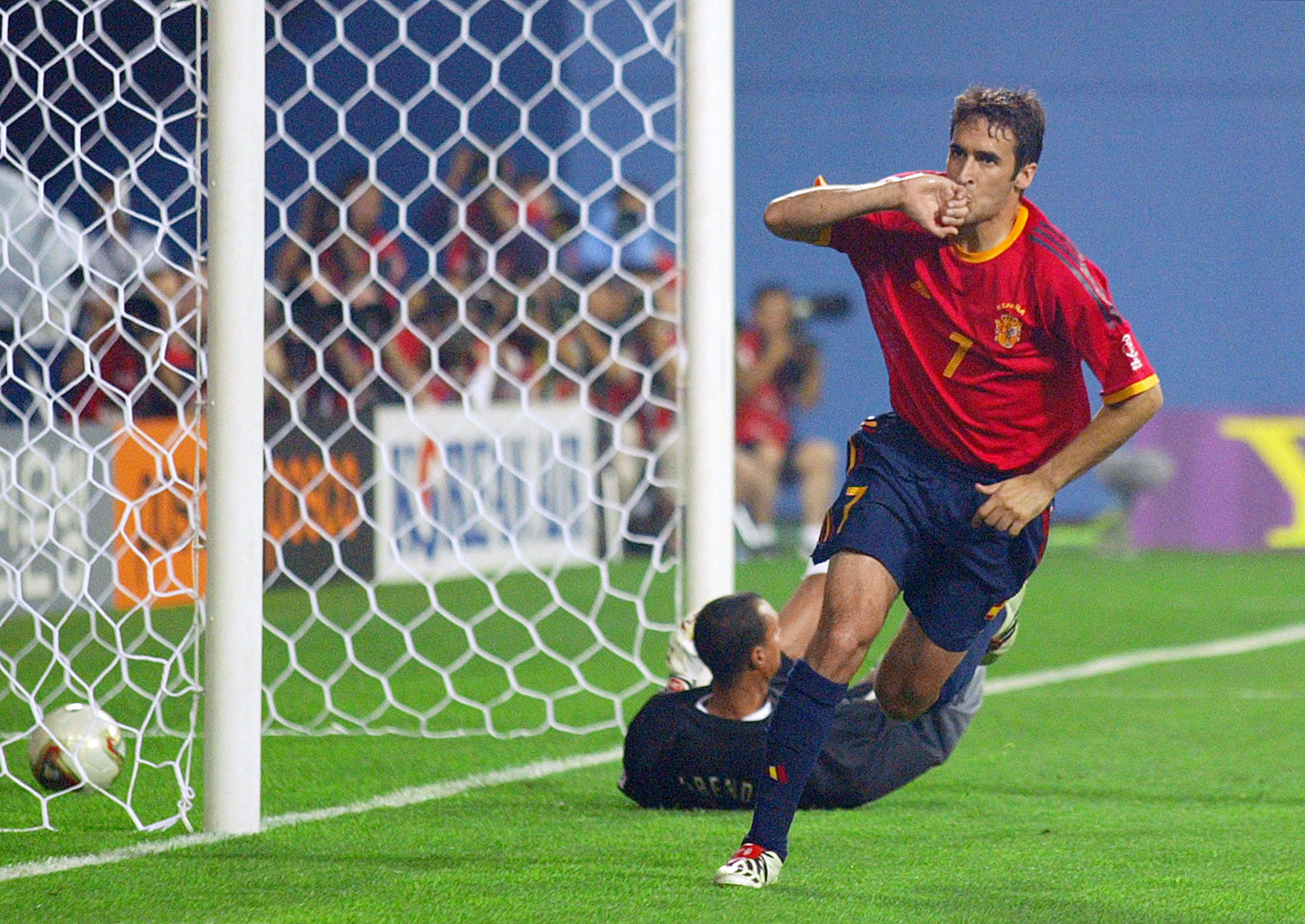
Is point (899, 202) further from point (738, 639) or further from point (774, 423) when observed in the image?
point (774, 423)

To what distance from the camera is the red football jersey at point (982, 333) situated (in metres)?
3.52

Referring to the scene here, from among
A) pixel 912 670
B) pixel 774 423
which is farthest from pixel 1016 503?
pixel 774 423

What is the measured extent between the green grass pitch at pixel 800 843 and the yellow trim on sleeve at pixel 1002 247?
1.15 meters

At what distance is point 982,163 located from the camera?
3.42 m

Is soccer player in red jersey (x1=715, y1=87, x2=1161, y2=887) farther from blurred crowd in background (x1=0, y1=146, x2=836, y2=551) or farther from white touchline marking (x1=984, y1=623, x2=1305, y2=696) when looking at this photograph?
white touchline marking (x1=984, y1=623, x2=1305, y2=696)

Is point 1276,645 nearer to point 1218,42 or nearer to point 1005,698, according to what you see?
point 1005,698

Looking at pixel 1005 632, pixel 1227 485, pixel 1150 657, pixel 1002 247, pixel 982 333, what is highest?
pixel 1002 247

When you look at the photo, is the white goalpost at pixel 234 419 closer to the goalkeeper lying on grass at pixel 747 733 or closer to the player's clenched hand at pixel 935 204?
the goalkeeper lying on grass at pixel 747 733

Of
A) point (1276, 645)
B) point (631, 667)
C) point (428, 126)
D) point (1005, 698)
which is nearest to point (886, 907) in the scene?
point (1005, 698)

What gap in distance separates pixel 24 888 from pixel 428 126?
9.54 metres

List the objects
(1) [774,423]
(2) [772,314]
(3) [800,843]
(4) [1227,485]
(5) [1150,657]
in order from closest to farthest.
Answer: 1. (3) [800,843]
2. (5) [1150,657]
3. (4) [1227,485]
4. (1) [774,423]
5. (2) [772,314]

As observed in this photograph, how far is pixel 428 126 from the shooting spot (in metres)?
12.5

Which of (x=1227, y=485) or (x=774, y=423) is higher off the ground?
(x=774, y=423)

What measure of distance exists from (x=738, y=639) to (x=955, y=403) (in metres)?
0.79
